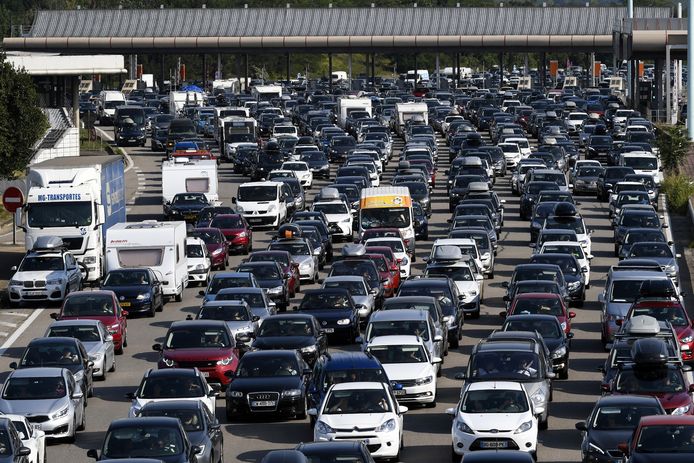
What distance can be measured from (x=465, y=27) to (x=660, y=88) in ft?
110

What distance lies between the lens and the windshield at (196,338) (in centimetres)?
3466

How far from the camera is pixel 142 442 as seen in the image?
2462cm

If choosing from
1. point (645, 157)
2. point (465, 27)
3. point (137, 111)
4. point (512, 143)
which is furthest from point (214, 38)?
point (645, 157)

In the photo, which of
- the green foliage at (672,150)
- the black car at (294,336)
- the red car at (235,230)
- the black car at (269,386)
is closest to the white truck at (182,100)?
the green foliage at (672,150)

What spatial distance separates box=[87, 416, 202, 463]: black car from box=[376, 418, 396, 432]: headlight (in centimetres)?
336

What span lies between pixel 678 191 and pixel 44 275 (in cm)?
2815

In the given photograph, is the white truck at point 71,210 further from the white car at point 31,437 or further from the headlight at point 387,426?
the headlight at point 387,426

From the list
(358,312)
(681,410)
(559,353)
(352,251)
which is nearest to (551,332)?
(559,353)

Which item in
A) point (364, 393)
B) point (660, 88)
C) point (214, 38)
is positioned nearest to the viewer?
point (364, 393)

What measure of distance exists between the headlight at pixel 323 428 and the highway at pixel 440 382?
127 centimetres

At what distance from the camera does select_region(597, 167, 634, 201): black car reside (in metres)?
67.1

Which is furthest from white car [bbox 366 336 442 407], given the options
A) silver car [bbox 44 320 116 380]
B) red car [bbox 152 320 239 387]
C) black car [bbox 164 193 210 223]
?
black car [bbox 164 193 210 223]

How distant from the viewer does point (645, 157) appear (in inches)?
2805

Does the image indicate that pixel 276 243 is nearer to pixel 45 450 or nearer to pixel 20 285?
pixel 20 285
